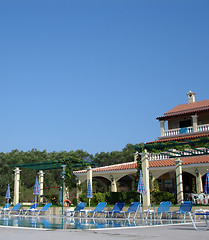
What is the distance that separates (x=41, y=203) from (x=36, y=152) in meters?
28.2

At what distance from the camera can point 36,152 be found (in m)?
51.8

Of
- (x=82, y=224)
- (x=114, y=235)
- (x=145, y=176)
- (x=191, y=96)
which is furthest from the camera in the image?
(x=191, y=96)

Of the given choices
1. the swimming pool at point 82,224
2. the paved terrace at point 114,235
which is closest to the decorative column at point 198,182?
the swimming pool at point 82,224

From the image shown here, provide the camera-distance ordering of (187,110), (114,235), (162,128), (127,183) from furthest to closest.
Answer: (127,183) → (162,128) → (187,110) → (114,235)

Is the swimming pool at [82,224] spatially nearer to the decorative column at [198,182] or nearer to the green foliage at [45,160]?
the green foliage at [45,160]

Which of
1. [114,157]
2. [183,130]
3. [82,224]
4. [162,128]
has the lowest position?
[82,224]

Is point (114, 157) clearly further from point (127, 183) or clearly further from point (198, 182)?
point (198, 182)

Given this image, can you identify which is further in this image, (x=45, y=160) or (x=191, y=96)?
(x=45, y=160)

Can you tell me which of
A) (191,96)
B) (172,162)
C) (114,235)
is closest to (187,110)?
(191,96)

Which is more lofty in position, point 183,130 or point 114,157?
point 183,130

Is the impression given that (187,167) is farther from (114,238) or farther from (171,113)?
(114,238)

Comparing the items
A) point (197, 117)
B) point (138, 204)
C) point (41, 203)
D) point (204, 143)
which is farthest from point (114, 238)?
point (197, 117)

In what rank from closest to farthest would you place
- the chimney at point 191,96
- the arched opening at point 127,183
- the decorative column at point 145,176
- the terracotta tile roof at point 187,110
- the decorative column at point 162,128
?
the decorative column at point 145,176 → the terracotta tile roof at point 187,110 → the arched opening at point 127,183 → the decorative column at point 162,128 → the chimney at point 191,96

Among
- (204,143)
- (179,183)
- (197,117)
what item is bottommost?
(179,183)
